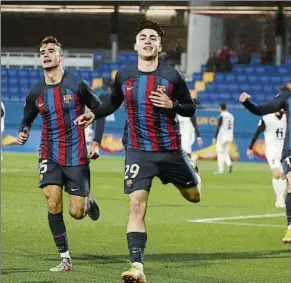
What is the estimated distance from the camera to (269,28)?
47.2 metres

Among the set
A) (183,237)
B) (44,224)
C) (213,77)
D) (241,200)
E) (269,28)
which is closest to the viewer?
(183,237)

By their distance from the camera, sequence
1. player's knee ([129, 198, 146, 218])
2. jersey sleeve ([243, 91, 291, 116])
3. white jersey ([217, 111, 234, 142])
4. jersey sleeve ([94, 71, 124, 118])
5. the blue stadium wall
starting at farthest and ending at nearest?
the blue stadium wall
white jersey ([217, 111, 234, 142])
jersey sleeve ([243, 91, 291, 116])
jersey sleeve ([94, 71, 124, 118])
player's knee ([129, 198, 146, 218])

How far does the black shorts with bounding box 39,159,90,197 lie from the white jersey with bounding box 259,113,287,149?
1082 cm

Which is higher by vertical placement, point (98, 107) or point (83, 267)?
point (98, 107)

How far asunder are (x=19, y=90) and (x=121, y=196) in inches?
1008

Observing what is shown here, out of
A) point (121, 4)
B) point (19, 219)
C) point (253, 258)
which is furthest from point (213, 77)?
point (253, 258)

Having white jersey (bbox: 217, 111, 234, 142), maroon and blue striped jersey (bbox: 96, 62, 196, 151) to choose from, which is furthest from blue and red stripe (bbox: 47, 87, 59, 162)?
white jersey (bbox: 217, 111, 234, 142)

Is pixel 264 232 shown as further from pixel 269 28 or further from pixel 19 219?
pixel 269 28

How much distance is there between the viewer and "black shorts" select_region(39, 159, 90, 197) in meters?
10.5

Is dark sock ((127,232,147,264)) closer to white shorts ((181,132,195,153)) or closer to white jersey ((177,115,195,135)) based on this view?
white shorts ((181,132,195,153))

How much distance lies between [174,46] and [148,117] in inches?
1421

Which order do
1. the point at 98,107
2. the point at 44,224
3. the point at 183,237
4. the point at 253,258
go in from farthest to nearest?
the point at 44,224
the point at 183,237
the point at 253,258
the point at 98,107

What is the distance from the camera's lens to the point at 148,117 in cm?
947

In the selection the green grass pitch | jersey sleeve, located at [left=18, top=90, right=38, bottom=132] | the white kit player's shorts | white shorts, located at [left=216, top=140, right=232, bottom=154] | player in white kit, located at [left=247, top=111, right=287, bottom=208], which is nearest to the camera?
the green grass pitch
